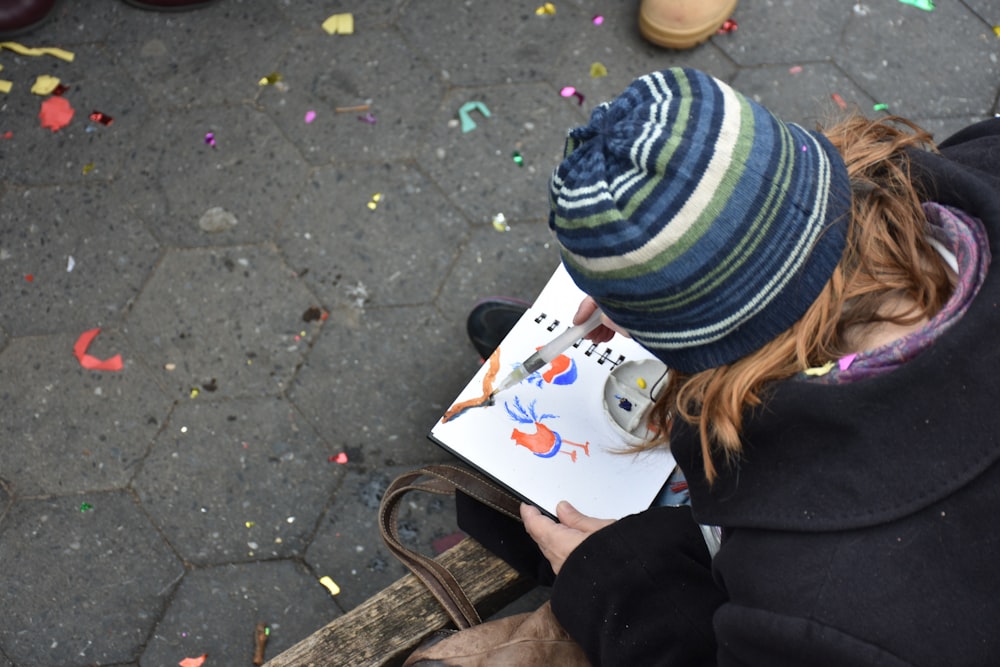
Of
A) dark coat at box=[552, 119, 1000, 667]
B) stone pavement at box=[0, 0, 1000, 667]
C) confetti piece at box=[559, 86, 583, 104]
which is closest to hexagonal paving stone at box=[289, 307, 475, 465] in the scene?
stone pavement at box=[0, 0, 1000, 667]

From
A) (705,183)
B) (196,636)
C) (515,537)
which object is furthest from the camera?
(196,636)

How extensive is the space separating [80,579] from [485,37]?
1.58 meters

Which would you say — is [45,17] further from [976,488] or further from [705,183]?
[976,488]

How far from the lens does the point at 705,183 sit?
2.71ft

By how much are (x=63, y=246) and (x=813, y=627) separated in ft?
6.01

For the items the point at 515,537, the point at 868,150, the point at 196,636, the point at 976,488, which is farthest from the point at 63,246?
the point at 976,488

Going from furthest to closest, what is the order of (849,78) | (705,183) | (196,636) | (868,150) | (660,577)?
(849,78) < (196,636) < (660,577) < (868,150) < (705,183)

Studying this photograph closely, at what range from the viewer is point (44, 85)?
217cm

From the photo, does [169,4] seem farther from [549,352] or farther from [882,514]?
[882,514]

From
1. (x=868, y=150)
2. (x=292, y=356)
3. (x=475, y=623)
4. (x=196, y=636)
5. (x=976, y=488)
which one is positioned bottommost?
(x=196, y=636)

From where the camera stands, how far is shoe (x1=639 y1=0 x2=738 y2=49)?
2.07 m

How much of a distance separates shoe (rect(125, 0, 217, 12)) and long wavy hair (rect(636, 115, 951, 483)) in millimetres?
1882

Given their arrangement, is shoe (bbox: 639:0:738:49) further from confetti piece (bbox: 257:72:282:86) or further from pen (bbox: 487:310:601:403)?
pen (bbox: 487:310:601:403)

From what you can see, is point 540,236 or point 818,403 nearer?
point 818,403
